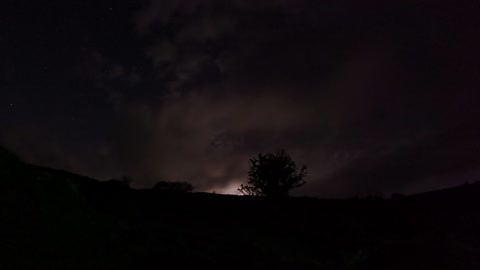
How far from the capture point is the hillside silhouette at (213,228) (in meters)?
12.7

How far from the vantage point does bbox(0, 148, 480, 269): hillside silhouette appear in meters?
12.7

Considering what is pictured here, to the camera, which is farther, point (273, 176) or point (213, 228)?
point (273, 176)

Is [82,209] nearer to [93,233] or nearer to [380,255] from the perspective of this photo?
[93,233]

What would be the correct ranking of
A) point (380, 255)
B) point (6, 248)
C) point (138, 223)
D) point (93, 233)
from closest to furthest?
point (6, 248)
point (93, 233)
point (138, 223)
point (380, 255)

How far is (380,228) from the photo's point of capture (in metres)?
19.4

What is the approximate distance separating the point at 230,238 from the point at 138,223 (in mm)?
3372

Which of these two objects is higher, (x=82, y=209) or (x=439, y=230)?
(x=82, y=209)

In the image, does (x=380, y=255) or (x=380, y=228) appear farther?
(x=380, y=228)

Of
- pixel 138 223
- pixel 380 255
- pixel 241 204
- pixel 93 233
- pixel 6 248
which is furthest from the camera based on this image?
pixel 241 204

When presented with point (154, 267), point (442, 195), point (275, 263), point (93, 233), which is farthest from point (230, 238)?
point (442, 195)

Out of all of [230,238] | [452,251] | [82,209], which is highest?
[82,209]

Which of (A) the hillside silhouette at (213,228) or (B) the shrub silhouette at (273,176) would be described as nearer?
(A) the hillside silhouette at (213,228)

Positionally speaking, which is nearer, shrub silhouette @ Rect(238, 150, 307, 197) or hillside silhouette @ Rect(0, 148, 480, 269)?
hillside silhouette @ Rect(0, 148, 480, 269)

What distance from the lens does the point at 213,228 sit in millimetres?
17344
